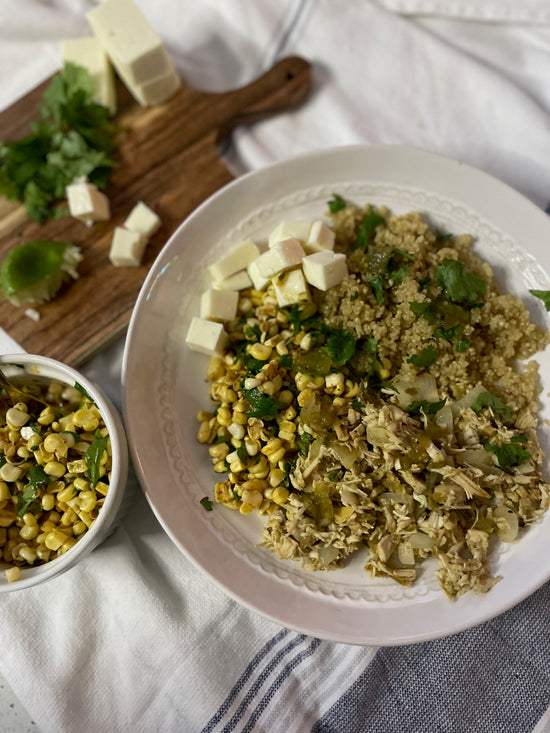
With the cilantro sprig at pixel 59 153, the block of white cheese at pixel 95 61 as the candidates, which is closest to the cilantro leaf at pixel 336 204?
the cilantro sprig at pixel 59 153

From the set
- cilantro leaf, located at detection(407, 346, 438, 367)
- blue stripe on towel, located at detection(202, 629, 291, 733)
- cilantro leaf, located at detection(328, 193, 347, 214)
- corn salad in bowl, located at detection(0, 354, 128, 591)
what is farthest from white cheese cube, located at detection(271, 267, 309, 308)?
blue stripe on towel, located at detection(202, 629, 291, 733)

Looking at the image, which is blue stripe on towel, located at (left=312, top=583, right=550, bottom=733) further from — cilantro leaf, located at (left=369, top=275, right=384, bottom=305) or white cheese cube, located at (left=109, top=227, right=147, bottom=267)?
white cheese cube, located at (left=109, top=227, right=147, bottom=267)

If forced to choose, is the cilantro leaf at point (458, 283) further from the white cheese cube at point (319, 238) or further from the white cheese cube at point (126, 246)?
the white cheese cube at point (126, 246)

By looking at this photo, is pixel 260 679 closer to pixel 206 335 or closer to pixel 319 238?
pixel 206 335

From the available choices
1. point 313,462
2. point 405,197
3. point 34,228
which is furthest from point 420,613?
point 34,228

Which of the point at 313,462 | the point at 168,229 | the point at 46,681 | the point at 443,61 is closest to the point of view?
the point at 313,462

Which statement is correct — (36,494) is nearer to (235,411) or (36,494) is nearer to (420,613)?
(235,411)
